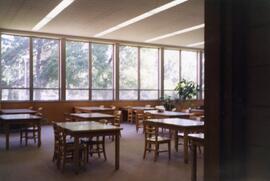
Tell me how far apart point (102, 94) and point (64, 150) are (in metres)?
7.99

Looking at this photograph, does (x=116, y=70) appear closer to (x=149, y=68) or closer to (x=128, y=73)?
(x=128, y=73)

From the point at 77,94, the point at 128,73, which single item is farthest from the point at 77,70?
the point at 128,73

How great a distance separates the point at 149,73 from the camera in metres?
14.0

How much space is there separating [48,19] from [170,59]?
6808 millimetres

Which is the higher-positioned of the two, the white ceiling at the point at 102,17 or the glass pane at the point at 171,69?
the white ceiling at the point at 102,17

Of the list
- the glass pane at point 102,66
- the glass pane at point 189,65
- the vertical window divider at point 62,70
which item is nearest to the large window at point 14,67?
the vertical window divider at point 62,70

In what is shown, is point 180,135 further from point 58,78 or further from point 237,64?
point 58,78

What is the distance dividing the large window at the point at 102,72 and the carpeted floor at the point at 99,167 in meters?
5.93

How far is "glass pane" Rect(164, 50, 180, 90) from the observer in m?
14.5

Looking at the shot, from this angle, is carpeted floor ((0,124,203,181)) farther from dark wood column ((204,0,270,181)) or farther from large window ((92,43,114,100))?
large window ((92,43,114,100))

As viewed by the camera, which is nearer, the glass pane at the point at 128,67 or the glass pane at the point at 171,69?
the glass pane at the point at 128,67

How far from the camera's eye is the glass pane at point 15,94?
10992 millimetres

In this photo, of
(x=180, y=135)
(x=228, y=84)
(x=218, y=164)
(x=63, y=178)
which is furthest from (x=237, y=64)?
(x=180, y=135)

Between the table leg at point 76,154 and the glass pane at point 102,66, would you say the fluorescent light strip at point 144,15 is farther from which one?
the table leg at point 76,154
